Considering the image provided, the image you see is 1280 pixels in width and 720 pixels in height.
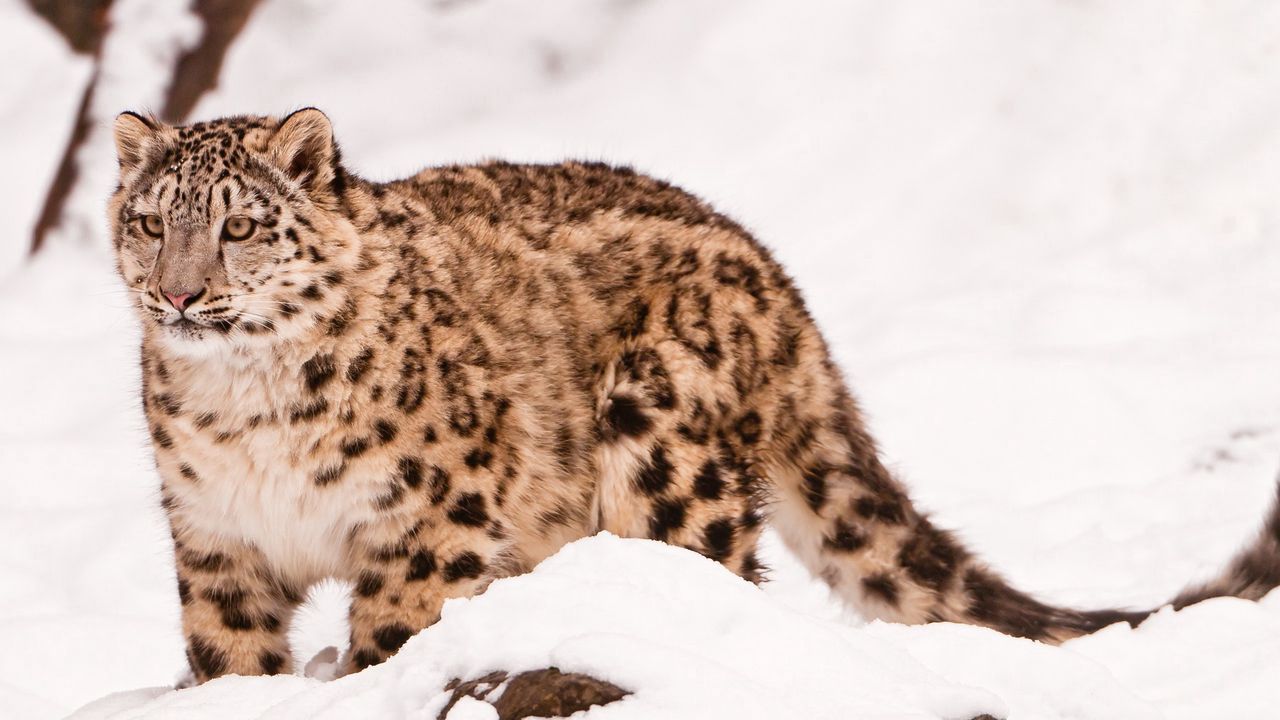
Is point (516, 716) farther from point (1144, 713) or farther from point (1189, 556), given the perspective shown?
point (1189, 556)

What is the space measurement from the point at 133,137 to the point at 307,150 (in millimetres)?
563

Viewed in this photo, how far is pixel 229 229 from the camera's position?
5066 millimetres

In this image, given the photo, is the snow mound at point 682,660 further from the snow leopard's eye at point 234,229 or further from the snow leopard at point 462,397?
the snow leopard's eye at point 234,229

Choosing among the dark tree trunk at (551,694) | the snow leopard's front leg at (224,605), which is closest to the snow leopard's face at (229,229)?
the snow leopard's front leg at (224,605)

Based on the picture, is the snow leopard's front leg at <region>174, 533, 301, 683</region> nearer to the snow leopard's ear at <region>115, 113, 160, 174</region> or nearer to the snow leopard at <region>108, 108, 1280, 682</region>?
the snow leopard at <region>108, 108, 1280, 682</region>

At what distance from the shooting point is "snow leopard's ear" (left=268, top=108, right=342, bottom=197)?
5258 mm

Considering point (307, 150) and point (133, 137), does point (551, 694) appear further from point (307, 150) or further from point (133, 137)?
point (133, 137)

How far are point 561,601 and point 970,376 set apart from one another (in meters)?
5.89

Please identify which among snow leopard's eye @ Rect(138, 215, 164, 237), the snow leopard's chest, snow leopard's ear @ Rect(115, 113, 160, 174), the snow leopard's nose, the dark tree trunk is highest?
snow leopard's ear @ Rect(115, 113, 160, 174)

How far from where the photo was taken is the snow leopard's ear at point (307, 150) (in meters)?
5.26

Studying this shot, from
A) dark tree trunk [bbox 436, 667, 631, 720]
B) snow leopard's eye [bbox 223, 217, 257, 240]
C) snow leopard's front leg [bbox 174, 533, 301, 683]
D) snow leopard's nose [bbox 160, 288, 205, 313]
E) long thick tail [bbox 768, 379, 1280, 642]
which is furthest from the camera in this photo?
long thick tail [bbox 768, 379, 1280, 642]

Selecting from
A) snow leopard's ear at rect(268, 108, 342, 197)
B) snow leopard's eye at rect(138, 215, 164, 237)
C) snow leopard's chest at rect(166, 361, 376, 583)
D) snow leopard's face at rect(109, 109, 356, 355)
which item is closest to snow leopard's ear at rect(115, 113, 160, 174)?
snow leopard's face at rect(109, 109, 356, 355)

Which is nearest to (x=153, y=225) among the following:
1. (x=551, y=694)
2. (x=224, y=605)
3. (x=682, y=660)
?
(x=224, y=605)

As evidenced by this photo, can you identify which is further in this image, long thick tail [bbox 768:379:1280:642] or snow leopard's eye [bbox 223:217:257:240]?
long thick tail [bbox 768:379:1280:642]
